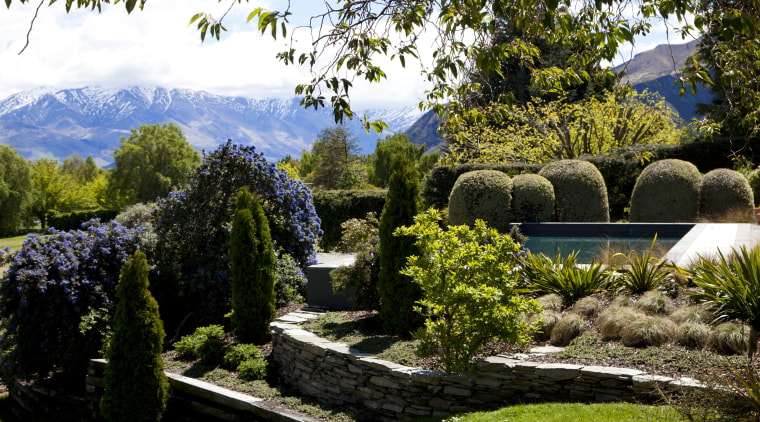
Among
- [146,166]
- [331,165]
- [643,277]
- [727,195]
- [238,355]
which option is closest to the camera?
[643,277]

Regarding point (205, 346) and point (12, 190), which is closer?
point (205, 346)

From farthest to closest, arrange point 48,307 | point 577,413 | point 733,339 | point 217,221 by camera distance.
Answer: point 217,221 → point 48,307 → point 733,339 → point 577,413

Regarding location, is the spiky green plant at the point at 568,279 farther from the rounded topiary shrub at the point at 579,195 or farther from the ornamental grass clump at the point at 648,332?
the rounded topiary shrub at the point at 579,195

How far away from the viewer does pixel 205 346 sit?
6.68 metres

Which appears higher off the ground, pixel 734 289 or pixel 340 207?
pixel 340 207

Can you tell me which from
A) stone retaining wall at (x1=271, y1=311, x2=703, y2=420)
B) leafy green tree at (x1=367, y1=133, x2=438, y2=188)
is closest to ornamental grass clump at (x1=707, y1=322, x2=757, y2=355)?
stone retaining wall at (x1=271, y1=311, x2=703, y2=420)

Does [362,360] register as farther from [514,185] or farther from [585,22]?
[514,185]

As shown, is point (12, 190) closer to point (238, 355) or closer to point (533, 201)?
point (533, 201)

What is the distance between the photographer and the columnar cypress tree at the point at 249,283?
22.2 ft

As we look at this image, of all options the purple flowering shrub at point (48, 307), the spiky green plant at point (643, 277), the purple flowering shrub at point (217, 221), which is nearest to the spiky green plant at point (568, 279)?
the spiky green plant at point (643, 277)

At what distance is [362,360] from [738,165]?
14620 millimetres

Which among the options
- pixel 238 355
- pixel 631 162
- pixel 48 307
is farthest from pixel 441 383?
pixel 631 162

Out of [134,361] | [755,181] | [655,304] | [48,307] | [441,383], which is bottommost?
[134,361]

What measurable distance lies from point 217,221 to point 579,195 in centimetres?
904
